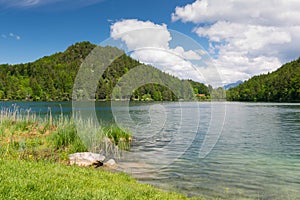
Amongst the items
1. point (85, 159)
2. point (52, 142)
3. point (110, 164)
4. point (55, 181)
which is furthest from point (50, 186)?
point (52, 142)

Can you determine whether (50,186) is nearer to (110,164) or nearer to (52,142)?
(110,164)

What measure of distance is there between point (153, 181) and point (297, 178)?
723 centimetres

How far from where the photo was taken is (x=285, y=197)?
11.5 m

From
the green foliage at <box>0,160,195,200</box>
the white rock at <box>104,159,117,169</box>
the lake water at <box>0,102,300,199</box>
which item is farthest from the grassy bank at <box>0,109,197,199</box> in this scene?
the lake water at <box>0,102,300,199</box>

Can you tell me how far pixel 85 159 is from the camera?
1437 centimetres

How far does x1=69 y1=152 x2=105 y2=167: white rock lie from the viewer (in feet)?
46.0

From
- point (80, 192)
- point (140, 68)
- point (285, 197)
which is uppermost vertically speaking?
point (140, 68)

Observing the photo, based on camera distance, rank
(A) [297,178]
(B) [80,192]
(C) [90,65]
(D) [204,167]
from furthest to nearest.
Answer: (C) [90,65] < (D) [204,167] < (A) [297,178] < (B) [80,192]

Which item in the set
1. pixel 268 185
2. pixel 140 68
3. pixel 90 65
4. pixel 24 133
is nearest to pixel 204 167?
pixel 268 185

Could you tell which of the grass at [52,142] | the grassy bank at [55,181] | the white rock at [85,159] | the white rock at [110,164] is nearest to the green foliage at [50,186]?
the grassy bank at [55,181]

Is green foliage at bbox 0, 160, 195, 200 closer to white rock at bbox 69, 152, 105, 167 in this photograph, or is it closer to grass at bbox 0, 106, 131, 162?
white rock at bbox 69, 152, 105, 167

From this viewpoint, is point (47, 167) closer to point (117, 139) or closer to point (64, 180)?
point (64, 180)

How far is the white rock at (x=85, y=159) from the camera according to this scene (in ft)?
46.0

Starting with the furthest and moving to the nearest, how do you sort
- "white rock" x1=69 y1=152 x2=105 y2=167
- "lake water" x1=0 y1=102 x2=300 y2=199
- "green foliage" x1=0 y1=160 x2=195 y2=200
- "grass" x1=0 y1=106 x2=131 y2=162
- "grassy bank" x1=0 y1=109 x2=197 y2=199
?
"grass" x1=0 y1=106 x2=131 y2=162
"white rock" x1=69 y1=152 x2=105 y2=167
"lake water" x1=0 y1=102 x2=300 y2=199
"grassy bank" x1=0 y1=109 x2=197 y2=199
"green foliage" x1=0 y1=160 x2=195 y2=200
